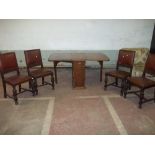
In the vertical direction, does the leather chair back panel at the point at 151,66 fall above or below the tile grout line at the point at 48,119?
above

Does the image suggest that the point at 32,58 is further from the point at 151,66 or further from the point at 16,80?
the point at 151,66

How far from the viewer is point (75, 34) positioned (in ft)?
17.7

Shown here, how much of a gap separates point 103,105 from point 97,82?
126 cm

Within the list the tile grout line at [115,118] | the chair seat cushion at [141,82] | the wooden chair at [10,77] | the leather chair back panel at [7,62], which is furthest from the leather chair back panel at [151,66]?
the leather chair back panel at [7,62]

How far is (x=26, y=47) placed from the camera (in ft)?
18.1

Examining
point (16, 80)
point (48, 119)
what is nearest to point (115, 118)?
point (48, 119)

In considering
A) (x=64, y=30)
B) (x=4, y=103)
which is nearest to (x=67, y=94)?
(x=4, y=103)

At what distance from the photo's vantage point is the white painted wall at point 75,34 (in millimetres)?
5316

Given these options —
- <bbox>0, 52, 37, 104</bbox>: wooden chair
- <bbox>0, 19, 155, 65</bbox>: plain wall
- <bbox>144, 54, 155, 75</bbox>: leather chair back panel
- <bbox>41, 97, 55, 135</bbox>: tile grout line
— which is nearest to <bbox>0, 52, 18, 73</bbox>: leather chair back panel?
<bbox>0, 52, 37, 104</bbox>: wooden chair

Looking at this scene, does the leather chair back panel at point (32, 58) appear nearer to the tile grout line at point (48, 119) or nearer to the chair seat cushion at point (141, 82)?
the tile grout line at point (48, 119)

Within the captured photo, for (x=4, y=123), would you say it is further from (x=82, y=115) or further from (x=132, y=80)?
(x=132, y=80)

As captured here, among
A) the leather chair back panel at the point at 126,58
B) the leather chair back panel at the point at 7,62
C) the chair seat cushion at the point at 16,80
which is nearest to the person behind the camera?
the chair seat cushion at the point at 16,80

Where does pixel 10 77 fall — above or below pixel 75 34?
below

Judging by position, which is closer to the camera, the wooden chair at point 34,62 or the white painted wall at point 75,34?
the wooden chair at point 34,62
